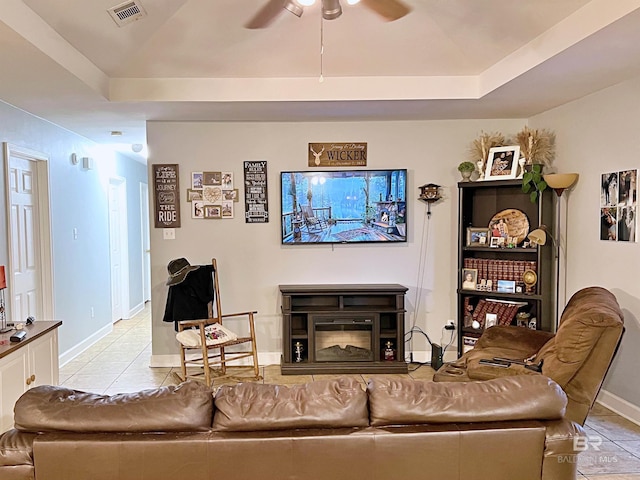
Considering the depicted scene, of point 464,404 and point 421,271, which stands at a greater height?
point 421,271

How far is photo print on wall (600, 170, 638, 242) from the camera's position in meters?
3.24

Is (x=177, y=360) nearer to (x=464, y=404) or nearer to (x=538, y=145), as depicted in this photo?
(x=464, y=404)

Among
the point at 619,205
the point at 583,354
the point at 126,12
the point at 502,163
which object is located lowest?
the point at 583,354

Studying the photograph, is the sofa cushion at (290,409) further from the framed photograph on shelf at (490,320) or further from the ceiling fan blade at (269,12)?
the framed photograph on shelf at (490,320)

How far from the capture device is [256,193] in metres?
4.50

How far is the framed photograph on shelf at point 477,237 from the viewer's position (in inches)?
166

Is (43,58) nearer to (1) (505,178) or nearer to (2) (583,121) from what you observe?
(1) (505,178)

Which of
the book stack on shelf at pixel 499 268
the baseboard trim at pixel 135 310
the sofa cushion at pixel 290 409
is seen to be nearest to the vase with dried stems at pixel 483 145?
the book stack on shelf at pixel 499 268

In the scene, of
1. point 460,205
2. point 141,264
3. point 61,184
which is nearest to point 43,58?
point 61,184

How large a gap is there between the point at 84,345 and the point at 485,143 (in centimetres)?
459

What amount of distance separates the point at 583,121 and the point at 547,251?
1.08 meters

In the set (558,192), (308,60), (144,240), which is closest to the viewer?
(308,60)

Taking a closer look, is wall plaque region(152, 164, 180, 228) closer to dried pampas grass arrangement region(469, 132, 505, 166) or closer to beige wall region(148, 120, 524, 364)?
beige wall region(148, 120, 524, 364)

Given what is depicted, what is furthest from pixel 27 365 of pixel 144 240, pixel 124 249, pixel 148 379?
pixel 144 240
